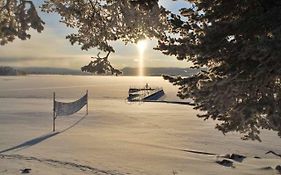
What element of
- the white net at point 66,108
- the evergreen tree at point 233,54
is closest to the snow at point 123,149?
the white net at point 66,108

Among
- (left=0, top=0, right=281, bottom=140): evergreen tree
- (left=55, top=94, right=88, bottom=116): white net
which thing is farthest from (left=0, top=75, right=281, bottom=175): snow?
(left=0, top=0, right=281, bottom=140): evergreen tree

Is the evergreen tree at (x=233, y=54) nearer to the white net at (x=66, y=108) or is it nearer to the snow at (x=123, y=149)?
the snow at (x=123, y=149)

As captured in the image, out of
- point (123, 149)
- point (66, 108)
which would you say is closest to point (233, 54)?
point (123, 149)

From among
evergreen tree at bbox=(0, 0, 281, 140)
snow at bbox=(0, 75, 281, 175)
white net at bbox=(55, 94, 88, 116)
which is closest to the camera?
evergreen tree at bbox=(0, 0, 281, 140)

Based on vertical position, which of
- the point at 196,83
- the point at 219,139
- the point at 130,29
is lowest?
the point at 219,139

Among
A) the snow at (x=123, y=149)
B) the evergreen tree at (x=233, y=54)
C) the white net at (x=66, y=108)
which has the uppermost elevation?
the evergreen tree at (x=233, y=54)

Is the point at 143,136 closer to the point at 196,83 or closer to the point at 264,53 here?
the point at 196,83

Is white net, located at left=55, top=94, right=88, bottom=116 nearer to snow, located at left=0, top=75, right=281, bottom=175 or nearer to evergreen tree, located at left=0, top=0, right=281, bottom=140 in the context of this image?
snow, located at left=0, top=75, right=281, bottom=175

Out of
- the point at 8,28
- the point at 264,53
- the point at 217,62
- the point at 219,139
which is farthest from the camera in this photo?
the point at 219,139

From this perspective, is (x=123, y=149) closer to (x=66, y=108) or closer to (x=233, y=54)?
(x=233, y=54)

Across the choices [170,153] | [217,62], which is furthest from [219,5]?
[170,153]

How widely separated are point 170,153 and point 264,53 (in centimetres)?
949

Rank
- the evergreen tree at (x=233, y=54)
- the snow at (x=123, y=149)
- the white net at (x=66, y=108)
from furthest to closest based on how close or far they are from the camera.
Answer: the white net at (x=66, y=108)
the snow at (x=123, y=149)
the evergreen tree at (x=233, y=54)

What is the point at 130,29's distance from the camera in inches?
398
